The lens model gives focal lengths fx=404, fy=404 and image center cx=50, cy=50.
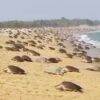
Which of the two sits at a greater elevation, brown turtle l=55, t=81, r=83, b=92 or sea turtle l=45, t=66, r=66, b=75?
brown turtle l=55, t=81, r=83, b=92

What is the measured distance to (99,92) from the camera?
11.5 meters

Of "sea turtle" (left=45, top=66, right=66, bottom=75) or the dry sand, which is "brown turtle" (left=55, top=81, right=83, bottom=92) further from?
"sea turtle" (left=45, top=66, right=66, bottom=75)


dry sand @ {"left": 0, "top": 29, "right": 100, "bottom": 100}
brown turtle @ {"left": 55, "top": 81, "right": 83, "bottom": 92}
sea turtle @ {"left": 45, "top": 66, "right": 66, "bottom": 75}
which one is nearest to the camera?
dry sand @ {"left": 0, "top": 29, "right": 100, "bottom": 100}

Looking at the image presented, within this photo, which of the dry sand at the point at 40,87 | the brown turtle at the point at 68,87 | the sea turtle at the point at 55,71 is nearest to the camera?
the dry sand at the point at 40,87

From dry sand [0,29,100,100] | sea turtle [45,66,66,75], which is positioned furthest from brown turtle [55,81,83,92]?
sea turtle [45,66,66,75]

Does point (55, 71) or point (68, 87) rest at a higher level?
point (68, 87)

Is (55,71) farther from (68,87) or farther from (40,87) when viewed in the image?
(68,87)

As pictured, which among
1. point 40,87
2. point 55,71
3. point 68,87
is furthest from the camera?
point 55,71

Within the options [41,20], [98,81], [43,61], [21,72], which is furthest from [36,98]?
[41,20]

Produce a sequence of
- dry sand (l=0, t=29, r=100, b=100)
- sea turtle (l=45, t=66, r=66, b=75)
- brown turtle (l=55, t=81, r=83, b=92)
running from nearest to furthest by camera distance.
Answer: dry sand (l=0, t=29, r=100, b=100), brown turtle (l=55, t=81, r=83, b=92), sea turtle (l=45, t=66, r=66, b=75)

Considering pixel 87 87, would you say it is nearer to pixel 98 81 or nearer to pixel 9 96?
pixel 98 81

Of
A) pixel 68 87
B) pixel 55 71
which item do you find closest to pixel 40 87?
pixel 68 87

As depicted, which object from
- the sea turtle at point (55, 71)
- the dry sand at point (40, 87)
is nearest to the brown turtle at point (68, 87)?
the dry sand at point (40, 87)

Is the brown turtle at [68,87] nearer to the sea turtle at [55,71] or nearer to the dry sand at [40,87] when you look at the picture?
the dry sand at [40,87]
